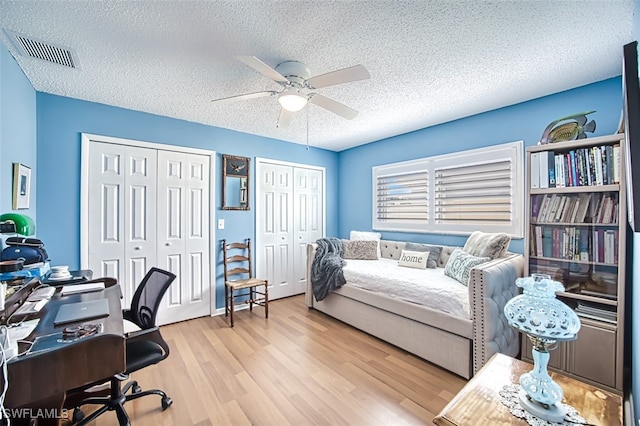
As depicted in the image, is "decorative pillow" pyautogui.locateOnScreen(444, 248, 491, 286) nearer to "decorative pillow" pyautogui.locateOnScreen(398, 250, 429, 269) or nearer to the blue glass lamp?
"decorative pillow" pyautogui.locateOnScreen(398, 250, 429, 269)

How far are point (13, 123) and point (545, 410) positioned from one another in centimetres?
356

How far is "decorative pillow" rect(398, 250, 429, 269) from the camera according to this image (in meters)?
3.26

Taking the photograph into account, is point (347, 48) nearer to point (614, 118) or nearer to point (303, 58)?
point (303, 58)

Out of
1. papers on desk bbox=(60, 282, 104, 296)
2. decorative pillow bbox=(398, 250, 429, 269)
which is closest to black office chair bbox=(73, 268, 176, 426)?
papers on desk bbox=(60, 282, 104, 296)

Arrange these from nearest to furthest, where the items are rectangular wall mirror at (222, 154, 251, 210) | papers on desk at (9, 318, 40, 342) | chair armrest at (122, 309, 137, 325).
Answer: papers on desk at (9, 318, 40, 342) < chair armrest at (122, 309, 137, 325) < rectangular wall mirror at (222, 154, 251, 210)

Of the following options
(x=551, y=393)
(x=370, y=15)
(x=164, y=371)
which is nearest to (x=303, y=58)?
(x=370, y=15)

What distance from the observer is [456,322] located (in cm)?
222

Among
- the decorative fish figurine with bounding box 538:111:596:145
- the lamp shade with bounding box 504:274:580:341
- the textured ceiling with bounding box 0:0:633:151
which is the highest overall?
the textured ceiling with bounding box 0:0:633:151

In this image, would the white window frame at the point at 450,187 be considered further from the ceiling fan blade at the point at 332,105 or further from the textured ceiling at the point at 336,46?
the ceiling fan blade at the point at 332,105

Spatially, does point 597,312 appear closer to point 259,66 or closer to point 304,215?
point 259,66

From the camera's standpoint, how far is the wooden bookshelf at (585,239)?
1.86 metres

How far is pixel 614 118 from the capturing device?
90.5 inches

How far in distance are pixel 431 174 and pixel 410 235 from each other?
0.92 meters

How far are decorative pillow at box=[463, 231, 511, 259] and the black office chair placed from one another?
2.80m
